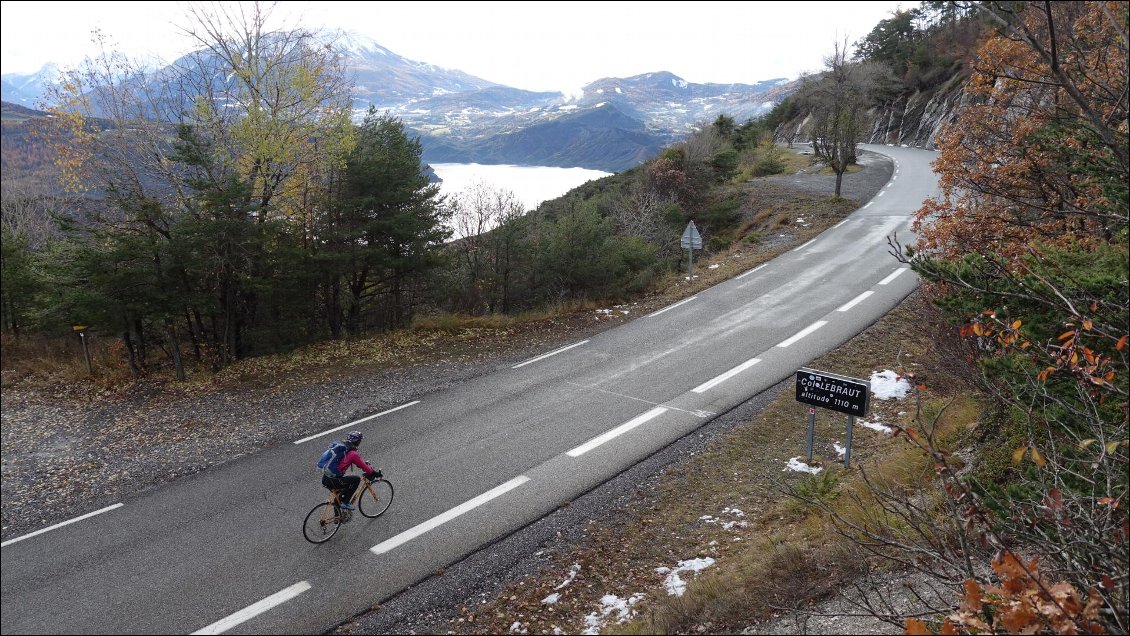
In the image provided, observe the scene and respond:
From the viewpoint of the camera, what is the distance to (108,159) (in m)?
Answer: 14.8

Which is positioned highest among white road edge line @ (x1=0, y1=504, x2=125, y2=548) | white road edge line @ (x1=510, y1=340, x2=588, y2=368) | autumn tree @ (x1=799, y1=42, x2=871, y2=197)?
autumn tree @ (x1=799, y1=42, x2=871, y2=197)

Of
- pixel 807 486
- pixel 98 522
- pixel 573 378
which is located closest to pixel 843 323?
pixel 573 378

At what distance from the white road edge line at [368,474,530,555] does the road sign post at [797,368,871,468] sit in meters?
4.18

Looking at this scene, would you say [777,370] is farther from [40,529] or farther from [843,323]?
[40,529]

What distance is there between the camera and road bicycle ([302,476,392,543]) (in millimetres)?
7168

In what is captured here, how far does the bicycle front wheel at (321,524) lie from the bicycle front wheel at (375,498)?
1.25 feet

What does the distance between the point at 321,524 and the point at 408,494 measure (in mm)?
1247

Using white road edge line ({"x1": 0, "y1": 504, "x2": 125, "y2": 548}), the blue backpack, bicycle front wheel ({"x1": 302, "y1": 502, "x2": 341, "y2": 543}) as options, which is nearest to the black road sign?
the blue backpack

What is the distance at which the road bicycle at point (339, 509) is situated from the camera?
282 inches

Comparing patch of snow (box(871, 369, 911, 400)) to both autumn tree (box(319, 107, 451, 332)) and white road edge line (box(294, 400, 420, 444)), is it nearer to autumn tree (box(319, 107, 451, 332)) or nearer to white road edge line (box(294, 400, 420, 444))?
white road edge line (box(294, 400, 420, 444))

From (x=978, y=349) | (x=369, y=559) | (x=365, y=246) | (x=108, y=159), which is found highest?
(x=108, y=159)

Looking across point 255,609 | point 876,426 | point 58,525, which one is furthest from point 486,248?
point 255,609

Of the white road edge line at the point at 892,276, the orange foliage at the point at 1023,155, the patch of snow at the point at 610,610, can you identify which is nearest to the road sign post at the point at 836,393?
the orange foliage at the point at 1023,155

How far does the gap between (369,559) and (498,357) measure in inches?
286
